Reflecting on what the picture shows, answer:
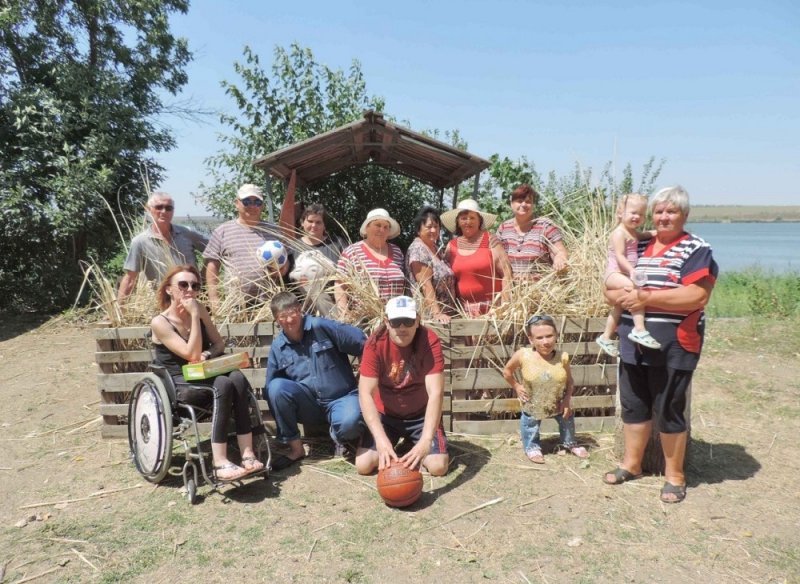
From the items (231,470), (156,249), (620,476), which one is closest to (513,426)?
(620,476)

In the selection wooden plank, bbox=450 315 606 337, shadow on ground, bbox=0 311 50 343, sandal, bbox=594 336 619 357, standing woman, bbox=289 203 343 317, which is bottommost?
shadow on ground, bbox=0 311 50 343

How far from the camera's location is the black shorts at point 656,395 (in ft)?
11.0

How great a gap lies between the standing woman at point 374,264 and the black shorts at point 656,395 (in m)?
1.89

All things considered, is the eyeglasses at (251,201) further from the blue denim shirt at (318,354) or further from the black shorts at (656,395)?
the black shorts at (656,395)

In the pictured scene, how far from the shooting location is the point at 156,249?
4.85 m

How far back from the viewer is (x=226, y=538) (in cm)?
313

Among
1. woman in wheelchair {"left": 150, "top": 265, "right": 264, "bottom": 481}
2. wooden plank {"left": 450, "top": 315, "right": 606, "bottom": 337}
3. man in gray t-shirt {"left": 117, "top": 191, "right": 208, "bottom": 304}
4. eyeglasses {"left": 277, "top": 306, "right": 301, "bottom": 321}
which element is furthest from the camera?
man in gray t-shirt {"left": 117, "top": 191, "right": 208, "bottom": 304}

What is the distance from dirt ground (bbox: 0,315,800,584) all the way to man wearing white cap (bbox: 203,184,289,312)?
1428mm

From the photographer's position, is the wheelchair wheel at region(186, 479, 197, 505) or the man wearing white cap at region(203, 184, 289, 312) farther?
the man wearing white cap at region(203, 184, 289, 312)

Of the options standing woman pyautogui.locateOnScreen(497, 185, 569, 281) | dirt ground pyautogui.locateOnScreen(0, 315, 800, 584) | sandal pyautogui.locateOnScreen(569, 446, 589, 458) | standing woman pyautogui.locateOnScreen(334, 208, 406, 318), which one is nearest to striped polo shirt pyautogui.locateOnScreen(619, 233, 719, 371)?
dirt ground pyautogui.locateOnScreen(0, 315, 800, 584)

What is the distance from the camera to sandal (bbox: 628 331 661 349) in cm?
322

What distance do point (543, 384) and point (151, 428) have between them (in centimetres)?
268

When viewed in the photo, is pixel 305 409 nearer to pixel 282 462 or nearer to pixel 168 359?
Answer: pixel 282 462

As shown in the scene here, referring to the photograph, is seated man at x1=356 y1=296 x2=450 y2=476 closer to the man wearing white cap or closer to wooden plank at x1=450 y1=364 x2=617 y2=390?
wooden plank at x1=450 y1=364 x2=617 y2=390
